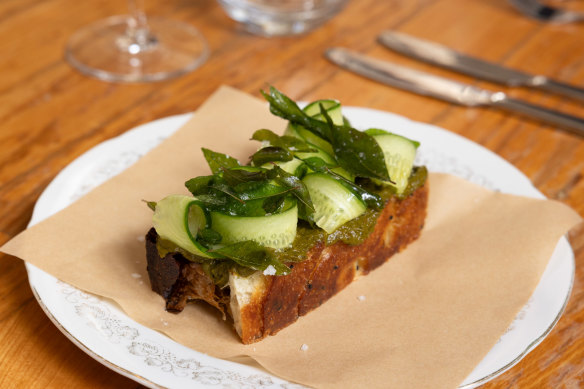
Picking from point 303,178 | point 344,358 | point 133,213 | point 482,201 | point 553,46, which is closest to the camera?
point 344,358

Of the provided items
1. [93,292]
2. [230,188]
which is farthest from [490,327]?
[93,292]

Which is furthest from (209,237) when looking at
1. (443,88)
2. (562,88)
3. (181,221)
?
(562,88)

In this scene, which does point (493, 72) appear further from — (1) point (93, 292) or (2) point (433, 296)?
(1) point (93, 292)

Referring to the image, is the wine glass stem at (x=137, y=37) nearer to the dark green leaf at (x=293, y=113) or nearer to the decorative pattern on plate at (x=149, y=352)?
Result: the dark green leaf at (x=293, y=113)

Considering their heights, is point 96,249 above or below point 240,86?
above

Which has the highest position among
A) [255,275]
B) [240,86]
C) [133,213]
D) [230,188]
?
[230,188]

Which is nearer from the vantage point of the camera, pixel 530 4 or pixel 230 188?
pixel 230 188

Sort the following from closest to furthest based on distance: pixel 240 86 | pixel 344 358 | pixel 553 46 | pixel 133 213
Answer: pixel 344 358 → pixel 133 213 → pixel 240 86 → pixel 553 46

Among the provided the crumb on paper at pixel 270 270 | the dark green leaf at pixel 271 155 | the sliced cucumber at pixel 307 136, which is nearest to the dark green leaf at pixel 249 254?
the crumb on paper at pixel 270 270
